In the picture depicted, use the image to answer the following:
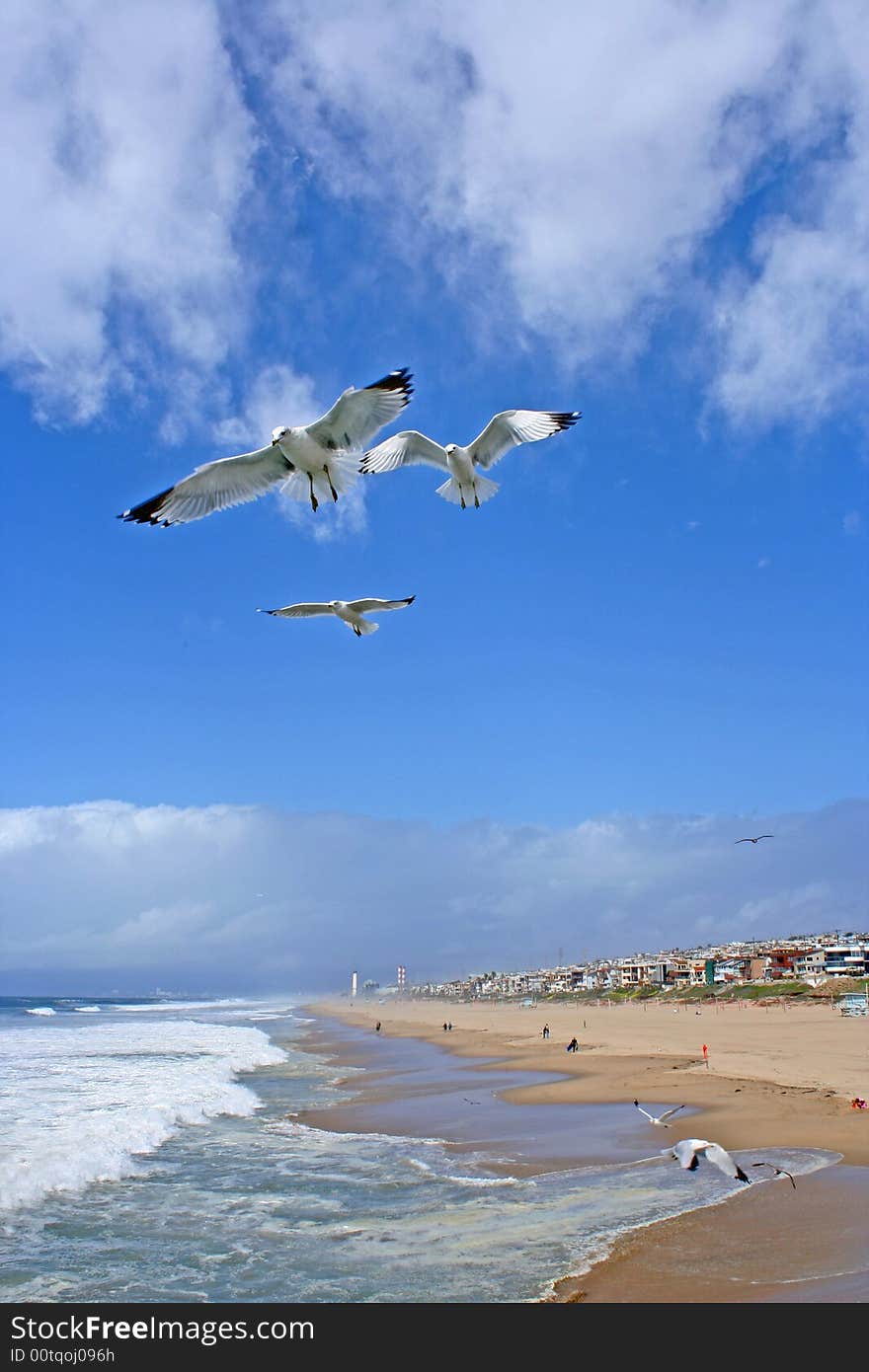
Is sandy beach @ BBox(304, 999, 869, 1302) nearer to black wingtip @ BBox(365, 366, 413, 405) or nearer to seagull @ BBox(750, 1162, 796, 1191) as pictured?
seagull @ BBox(750, 1162, 796, 1191)

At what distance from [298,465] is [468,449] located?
2572 millimetres

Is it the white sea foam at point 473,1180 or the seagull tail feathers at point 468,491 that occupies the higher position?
the seagull tail feathers at point 468,491

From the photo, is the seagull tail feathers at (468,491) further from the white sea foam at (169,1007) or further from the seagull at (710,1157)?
the white sea foam at (169,1007)

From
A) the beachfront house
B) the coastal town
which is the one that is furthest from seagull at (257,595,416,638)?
the beachfront house

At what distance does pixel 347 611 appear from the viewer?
10188 mm

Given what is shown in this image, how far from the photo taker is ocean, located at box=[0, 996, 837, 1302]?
830cm

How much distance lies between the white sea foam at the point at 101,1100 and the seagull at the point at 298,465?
8.71 meters

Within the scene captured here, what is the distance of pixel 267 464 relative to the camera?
927 centimetres

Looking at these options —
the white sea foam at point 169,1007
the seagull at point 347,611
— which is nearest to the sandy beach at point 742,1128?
the seagull at point 347,611

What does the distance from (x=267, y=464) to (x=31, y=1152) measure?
429 inches

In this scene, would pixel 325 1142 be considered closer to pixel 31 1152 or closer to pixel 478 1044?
pixel 31 1152

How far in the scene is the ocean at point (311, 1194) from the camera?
8305mm

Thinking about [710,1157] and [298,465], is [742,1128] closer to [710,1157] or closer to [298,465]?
[710,1157]
